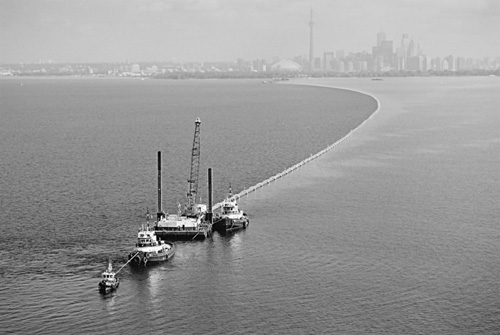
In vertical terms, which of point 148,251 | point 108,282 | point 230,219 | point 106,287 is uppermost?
point 230,219

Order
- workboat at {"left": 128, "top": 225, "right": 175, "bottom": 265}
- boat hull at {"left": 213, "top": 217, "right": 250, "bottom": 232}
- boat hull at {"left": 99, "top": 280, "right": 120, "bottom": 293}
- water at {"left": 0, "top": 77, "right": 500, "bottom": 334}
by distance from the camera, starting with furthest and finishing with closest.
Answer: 1. boat hull at {"left": 213, "top": 217, "right": 250, "bottom": 232}
2. workboat at {"left": 128, "top": 225, "right": 175, "bottom": 265}
3. boat hull at {"left": 99, "top": 280, "right": 120, "bottom": 293}
4. water at {"left": 0, "top": 77, "right": 500, "bottom": 334}

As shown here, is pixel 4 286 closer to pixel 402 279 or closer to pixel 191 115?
pixel 402 279

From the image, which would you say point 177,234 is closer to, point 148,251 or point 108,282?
point 148,251

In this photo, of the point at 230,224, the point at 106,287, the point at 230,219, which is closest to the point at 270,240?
the point at 230,224

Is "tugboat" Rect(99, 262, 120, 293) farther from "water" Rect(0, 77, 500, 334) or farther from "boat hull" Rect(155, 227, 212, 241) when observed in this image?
"boat hull" Rect(155, 227, 212, 241)

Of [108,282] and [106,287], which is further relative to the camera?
[108,282]

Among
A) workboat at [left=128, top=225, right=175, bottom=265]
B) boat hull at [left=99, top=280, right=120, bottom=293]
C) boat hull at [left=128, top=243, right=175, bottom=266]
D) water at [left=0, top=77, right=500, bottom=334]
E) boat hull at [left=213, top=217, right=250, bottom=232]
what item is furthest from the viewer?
boat hull at [left=213, top=217, right=250, bottom=232]

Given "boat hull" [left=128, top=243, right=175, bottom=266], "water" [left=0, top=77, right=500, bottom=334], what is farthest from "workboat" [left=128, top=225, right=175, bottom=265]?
"water" [left=0, top=77, right=500, bottom=334]

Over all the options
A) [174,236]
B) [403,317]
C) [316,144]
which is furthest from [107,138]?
[403,317]
